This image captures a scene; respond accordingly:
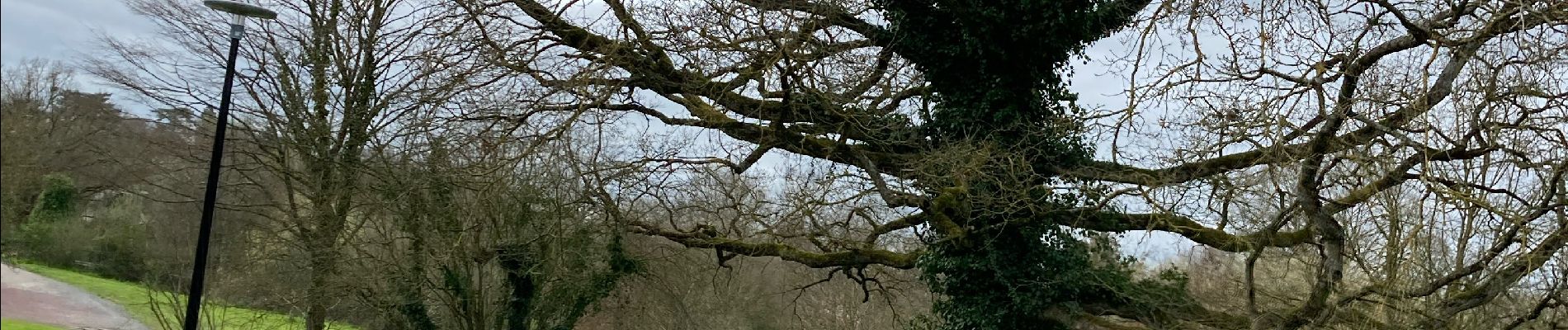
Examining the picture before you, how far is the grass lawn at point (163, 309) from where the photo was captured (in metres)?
14.8

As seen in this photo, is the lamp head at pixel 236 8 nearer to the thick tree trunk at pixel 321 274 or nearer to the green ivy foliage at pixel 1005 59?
the thick tree trunk at pixel 321 274

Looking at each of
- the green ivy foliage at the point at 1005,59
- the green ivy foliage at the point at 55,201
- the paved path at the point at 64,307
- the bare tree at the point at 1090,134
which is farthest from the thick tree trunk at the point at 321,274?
the paved path at the point at 64,307

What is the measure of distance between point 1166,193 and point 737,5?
16.7ft

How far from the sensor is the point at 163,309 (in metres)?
18.3

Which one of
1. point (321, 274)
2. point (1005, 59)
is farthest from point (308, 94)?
point (1005, 59)

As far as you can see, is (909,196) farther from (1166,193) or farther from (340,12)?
(340,12)

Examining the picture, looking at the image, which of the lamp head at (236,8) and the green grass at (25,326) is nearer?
the lamp head at (236,8)

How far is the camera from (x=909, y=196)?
12.3m

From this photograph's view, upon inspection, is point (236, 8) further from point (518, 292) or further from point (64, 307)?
point (64, 307)

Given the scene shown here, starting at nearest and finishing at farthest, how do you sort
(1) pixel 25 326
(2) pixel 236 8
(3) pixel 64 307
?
(2) pixel 236 8
(1) pixel 25 326
(3) pixel 64 307

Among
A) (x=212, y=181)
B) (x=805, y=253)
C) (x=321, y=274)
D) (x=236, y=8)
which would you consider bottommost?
(x=321, y=274)

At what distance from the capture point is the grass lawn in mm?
14766

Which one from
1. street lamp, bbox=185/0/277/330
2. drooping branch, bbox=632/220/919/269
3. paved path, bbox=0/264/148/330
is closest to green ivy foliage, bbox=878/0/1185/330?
drooping branch, bbox=632/220/919/269

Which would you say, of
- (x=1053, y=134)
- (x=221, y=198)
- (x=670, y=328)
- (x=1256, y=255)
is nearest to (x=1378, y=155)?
(x=1256, y=255)
